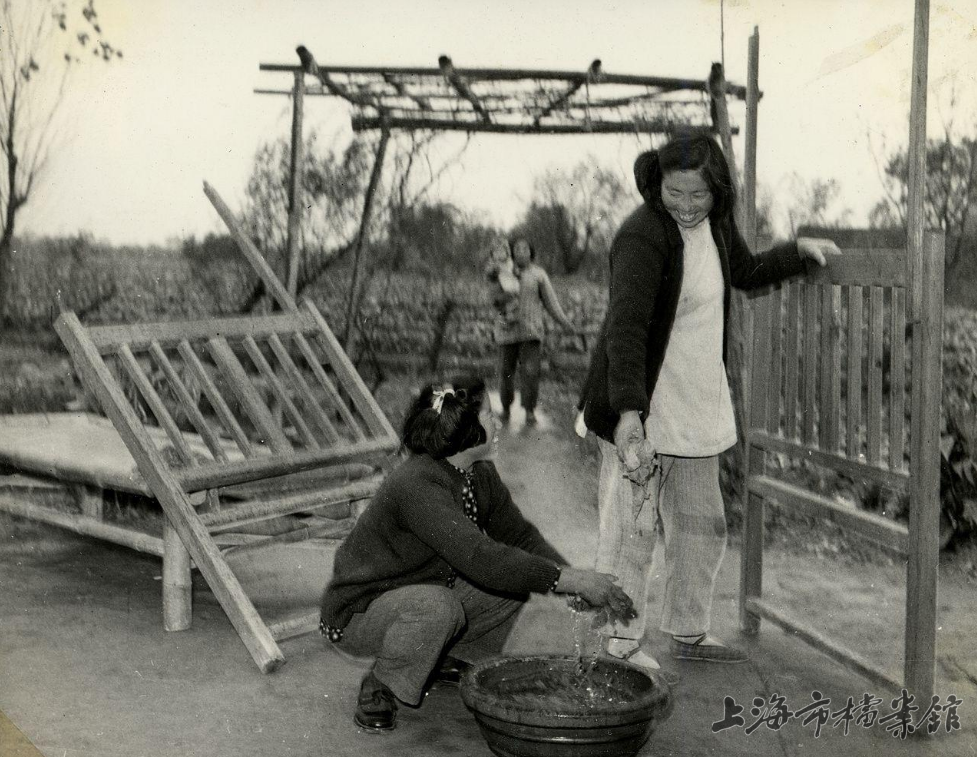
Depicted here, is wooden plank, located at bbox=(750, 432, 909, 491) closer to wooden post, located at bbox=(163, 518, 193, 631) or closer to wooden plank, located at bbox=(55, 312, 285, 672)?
wooden plank, located at bbox=(55, 312, 285, 672)

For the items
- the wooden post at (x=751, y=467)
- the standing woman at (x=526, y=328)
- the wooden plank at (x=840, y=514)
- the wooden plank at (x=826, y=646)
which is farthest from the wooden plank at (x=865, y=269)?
the standing woman at (x=526, y=328)

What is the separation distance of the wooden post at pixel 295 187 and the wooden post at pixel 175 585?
4.48ft

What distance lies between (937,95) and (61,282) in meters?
3.56

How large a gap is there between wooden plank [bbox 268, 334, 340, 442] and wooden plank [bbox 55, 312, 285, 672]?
70cm

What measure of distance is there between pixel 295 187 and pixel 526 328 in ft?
3.58

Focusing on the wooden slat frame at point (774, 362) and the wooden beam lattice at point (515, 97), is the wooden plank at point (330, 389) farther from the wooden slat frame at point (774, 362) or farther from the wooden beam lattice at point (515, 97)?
→ the wooden slat frame at point (774, 362)

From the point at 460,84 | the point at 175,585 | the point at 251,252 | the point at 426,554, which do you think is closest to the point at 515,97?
the point at 460,84

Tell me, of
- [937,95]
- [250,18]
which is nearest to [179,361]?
[250,18]

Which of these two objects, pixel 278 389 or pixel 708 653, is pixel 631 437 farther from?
pixel 278 389

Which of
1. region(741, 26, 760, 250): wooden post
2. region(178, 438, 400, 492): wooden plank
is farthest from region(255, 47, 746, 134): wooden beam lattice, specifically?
region(178, 438, 400, 492): wooden plank

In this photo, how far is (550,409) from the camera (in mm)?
4613

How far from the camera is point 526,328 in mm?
4426

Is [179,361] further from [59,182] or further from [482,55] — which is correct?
[482,55]

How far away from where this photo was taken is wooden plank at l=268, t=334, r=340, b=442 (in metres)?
4.11
